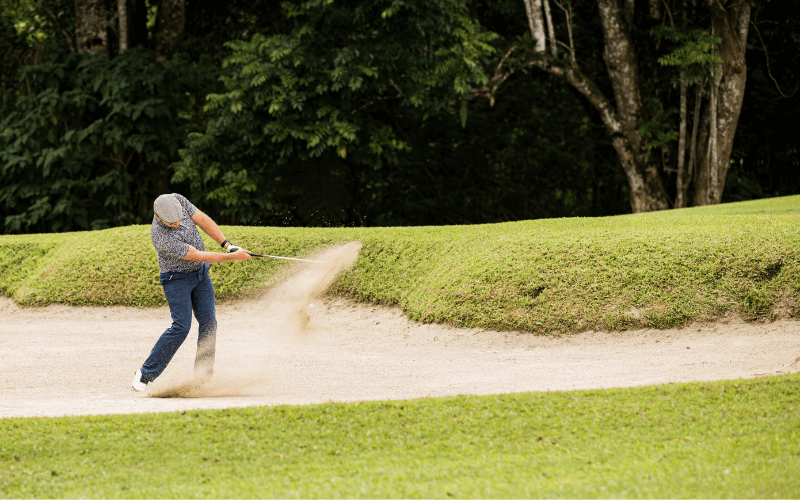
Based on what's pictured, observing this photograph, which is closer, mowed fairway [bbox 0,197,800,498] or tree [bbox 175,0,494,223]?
mowed fairway [bbox 0,197,800,498]

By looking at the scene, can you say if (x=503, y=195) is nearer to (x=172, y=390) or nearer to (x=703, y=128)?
(x=703, y=128)

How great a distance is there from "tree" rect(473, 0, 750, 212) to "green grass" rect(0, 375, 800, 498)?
41.1 ft

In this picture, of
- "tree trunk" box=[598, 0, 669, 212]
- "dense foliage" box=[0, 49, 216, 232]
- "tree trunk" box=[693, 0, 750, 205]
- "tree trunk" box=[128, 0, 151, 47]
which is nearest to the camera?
"tree trunk" box=[693, 0, 750, 205]

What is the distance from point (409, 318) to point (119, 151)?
1171cm

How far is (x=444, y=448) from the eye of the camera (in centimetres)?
425

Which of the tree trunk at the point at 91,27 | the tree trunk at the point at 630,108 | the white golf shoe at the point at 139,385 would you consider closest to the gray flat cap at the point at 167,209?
the white golf shoe at the point at 139,385

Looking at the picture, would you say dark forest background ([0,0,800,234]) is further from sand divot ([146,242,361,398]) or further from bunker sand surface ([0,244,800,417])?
bunker sand surface ([0,244,800,417])

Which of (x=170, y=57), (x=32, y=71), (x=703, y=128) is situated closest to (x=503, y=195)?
(x=703, y=128)

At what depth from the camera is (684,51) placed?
15273 mm

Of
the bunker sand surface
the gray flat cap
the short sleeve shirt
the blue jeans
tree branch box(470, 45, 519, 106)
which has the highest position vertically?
tree branch box(470, 45, 519, 106)

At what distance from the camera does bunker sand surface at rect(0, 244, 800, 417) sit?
6098 mm

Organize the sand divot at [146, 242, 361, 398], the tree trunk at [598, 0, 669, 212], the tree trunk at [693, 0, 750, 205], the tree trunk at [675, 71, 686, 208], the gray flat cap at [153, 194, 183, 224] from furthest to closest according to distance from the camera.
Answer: the tree trunk at [675, 71, 686, 208] → the tree trunk at [598, 0, 669, 212] → the tree trunk at [693, 0, 750, 205] → the sand divot at [146, 242, 361, 398] → the gray flat cap at [153, 194, 183, 224]

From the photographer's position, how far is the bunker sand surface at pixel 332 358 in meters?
6.10

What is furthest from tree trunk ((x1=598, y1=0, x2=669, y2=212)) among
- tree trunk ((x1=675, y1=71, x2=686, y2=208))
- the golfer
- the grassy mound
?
the golfer
